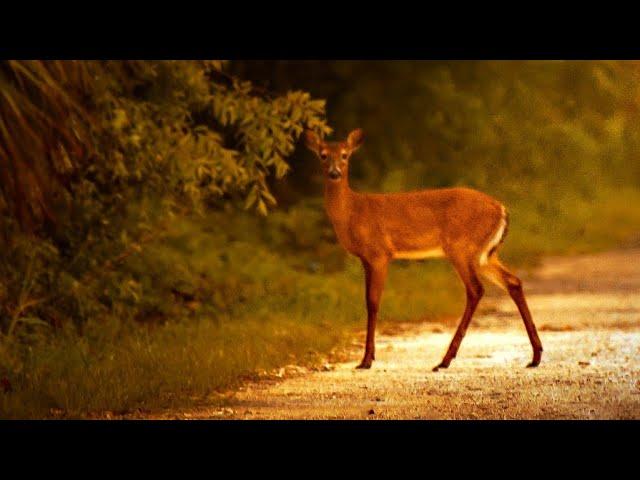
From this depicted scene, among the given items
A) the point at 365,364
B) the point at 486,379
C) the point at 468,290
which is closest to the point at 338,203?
the point at 468,290

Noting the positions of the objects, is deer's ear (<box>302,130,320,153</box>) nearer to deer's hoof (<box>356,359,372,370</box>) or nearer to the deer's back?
the deer's back

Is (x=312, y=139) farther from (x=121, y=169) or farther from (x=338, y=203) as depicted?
(x=121, y=169)

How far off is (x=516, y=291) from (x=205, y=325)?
10.2ft

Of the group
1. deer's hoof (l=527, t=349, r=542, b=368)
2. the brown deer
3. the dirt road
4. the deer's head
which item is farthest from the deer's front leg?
deer's hoof (l=527, t=349, r=542, b=368)

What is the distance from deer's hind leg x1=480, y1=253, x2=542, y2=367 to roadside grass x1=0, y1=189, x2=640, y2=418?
157cm

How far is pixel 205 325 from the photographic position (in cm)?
1234

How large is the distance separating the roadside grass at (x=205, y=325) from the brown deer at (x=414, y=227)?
1.00 metres

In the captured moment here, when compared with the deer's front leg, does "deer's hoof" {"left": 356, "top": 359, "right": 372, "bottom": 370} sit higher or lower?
lower

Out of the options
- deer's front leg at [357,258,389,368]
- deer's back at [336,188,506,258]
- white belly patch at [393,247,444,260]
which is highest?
deer's back at [336,188,506,258]

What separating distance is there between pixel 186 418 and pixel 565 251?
15.4m

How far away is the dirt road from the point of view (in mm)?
8367

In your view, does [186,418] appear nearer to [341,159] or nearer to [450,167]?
[341,159]

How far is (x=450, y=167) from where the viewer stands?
790 inches

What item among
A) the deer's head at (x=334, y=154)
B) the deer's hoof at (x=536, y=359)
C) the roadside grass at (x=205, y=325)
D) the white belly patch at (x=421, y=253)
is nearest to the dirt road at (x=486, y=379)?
the deer's hoof at (x=536, y=359)
